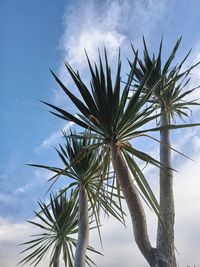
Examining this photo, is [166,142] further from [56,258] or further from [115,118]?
[56,258]

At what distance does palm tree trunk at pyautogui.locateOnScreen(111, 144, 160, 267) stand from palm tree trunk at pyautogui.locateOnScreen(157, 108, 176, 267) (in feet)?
0.87

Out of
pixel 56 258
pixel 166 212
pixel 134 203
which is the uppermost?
pixel 56 258

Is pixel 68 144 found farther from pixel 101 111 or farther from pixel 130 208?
pixel 130 208

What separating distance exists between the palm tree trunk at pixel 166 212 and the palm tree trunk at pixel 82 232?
1.40 m

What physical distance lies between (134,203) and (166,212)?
1.03 m

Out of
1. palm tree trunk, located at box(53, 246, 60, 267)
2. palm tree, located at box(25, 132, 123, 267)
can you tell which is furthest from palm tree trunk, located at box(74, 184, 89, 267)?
palm tree trunk, located at box(53, 246, 60, 267)

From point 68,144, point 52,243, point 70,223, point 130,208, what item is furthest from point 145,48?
point 52,243

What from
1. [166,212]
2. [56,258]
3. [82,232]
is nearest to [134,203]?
[166,212]

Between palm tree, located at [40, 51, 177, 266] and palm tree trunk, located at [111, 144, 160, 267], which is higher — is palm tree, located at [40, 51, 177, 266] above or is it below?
above

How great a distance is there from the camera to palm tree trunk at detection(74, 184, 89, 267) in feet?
16.4

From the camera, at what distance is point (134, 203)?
3.55m

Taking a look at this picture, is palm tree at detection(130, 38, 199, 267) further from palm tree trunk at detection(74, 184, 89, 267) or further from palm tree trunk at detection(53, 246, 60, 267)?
palm tree trunk at detection(53, 246, 60, 267)

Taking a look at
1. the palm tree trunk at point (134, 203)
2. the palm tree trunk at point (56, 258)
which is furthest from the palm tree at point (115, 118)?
the palm tree trunk at point (56, 258)

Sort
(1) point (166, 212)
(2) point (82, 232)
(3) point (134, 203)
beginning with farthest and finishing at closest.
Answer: (2) point (82, 232)
(1) point (166, 212)
(3) point (134, 203)
